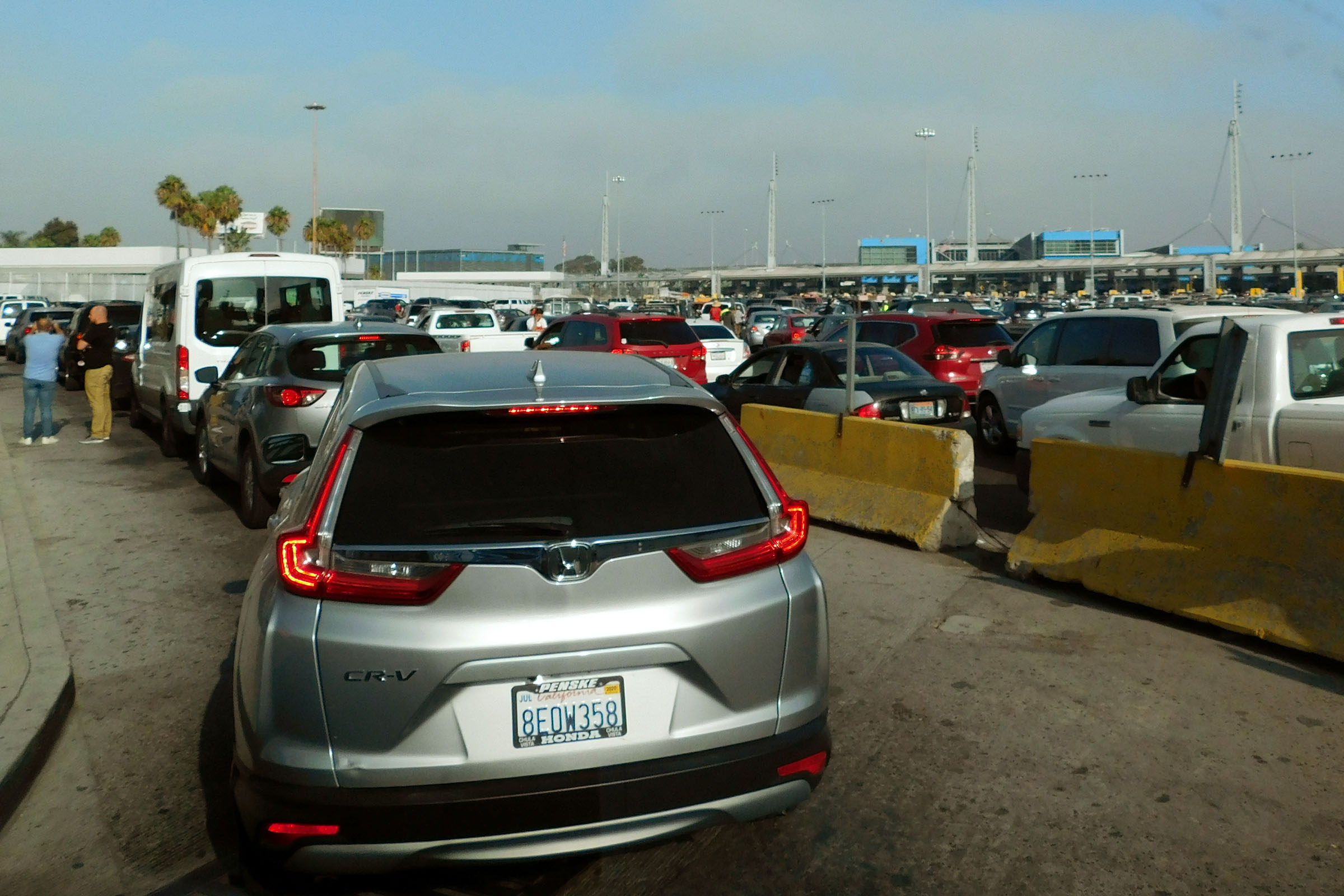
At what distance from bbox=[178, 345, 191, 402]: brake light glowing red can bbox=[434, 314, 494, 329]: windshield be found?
12023 mm

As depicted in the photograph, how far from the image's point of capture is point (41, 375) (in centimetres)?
1617

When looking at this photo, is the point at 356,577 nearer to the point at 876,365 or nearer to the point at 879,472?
the point at 879,472

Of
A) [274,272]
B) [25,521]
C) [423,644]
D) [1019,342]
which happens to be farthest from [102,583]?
[1019,342]

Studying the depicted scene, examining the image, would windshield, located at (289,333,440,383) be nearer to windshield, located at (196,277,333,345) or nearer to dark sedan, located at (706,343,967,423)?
dark sedan, located at (706,343,967,423)

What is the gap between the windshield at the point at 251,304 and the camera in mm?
14688

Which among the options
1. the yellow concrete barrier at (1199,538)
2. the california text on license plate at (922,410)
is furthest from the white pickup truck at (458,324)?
the yellow concrete barrier at (1199,538)

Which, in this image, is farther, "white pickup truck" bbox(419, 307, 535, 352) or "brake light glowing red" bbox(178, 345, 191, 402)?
"white pickup truck" bbox(419, 307, 535, 352)

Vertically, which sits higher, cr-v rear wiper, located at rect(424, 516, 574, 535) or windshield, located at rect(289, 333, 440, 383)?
windshield, located at rect(289, 333, 440, 383)

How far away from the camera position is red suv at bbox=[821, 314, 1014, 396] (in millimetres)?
18375

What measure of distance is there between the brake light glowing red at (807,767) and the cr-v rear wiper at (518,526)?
97cm

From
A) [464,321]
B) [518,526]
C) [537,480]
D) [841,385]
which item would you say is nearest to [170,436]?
[841,385]

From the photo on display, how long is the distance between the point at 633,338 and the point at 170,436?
7.17 metres

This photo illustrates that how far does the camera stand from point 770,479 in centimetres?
385

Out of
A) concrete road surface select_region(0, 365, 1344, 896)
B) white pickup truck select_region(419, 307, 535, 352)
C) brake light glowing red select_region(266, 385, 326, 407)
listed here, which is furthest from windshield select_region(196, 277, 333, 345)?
concrete road surface select_region(0, 365, 1344, 896)
